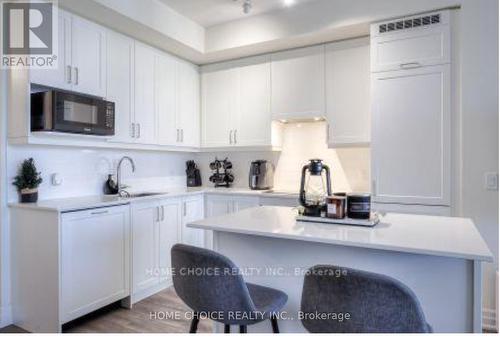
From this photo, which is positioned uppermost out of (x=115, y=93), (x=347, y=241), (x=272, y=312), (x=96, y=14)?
(x=96, y=14)

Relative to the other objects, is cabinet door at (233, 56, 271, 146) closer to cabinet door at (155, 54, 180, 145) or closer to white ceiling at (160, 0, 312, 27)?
white ceiling at (160, 0, 312, 27)

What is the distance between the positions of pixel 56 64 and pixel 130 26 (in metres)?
0.79

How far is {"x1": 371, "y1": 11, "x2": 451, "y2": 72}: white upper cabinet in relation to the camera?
2.74 meters

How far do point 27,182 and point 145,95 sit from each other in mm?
1391

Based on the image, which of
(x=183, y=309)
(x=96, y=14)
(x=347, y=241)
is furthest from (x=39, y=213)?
(x=347, y=241)

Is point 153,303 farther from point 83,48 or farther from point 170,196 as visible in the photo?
point 83,48

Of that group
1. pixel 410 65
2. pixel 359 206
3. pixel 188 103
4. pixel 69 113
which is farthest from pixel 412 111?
pixel 69 113

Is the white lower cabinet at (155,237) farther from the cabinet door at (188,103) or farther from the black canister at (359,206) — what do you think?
the black canister at (359,206)

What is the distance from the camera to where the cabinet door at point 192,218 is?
3.58 metres

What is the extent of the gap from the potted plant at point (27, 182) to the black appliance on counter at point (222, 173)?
209 centimetres

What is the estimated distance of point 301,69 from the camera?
11.8 ft

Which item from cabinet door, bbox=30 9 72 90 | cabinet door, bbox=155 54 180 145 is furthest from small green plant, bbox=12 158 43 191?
cabinet door, bbox=155 54 180 145

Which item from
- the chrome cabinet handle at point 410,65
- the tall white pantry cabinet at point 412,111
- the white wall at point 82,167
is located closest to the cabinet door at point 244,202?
the white wall at point 82,167

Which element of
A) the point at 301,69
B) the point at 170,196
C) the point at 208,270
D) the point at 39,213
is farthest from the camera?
the point at 301,69
